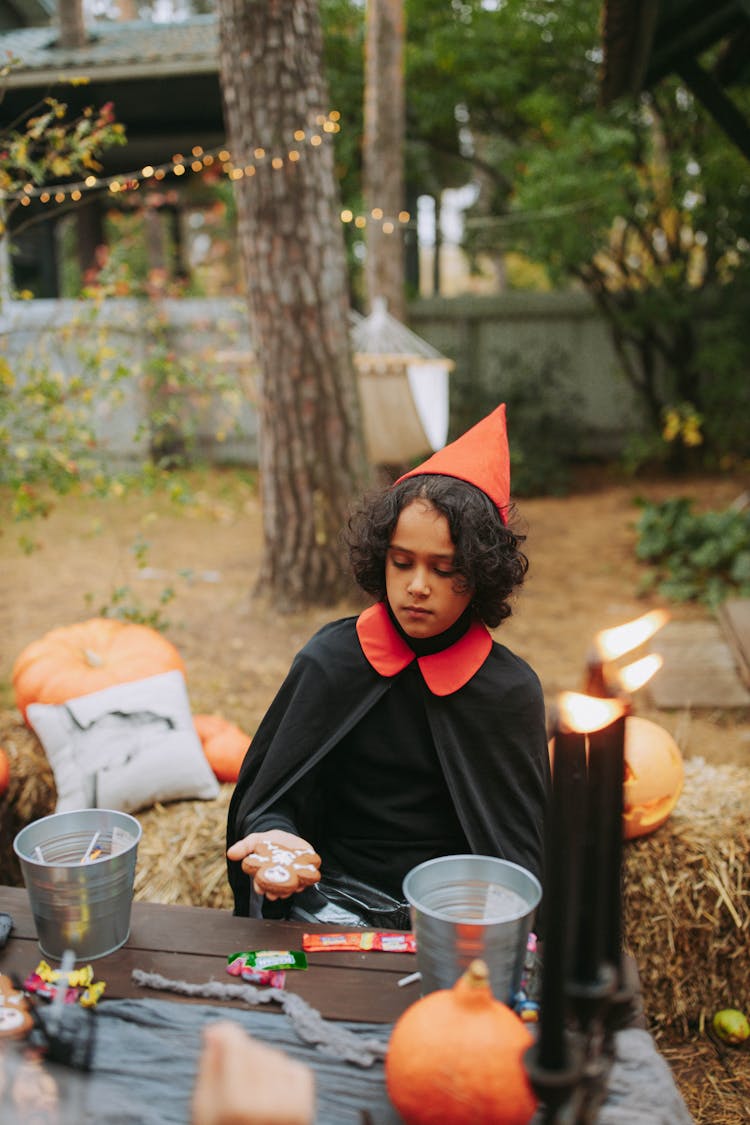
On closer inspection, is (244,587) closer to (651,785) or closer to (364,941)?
(651,785)

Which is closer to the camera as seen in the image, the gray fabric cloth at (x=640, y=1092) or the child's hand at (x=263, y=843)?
the gray fabric cloth at (x=640, y=1092)

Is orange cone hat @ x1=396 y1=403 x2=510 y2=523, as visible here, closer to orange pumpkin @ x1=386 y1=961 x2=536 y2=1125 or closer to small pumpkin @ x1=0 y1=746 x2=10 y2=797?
orange pumpkin @ x1=386 y1=961 x2=536 y2=1125

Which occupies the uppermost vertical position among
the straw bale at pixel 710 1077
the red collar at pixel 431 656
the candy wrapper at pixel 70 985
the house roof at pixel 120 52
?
the house roof at pixel 120 52

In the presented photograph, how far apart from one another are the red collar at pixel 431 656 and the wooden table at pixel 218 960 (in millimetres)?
636

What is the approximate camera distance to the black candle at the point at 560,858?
3.08 ft

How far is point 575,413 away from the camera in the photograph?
40.8 ft

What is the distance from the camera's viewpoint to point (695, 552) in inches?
285

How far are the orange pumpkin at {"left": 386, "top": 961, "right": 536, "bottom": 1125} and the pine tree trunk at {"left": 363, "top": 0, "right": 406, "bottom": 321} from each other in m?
8.73

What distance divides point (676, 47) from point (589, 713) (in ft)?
21.5

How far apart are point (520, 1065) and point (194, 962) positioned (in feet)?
2.37

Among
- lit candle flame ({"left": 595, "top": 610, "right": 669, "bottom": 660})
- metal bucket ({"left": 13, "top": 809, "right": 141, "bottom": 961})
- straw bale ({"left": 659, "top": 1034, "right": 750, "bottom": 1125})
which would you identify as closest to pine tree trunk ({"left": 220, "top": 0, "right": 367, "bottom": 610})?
straw bale ({"left": 659, "top": 1034, "right": 750, "bottom": 1125})

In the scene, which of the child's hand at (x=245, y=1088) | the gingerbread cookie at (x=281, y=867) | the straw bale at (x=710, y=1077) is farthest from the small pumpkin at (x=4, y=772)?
the child's hand at (x=245, y=1088)

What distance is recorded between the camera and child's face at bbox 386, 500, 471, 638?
2.01 meters

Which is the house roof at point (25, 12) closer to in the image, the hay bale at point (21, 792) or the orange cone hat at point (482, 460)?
the hay bale at point (21, 792)
